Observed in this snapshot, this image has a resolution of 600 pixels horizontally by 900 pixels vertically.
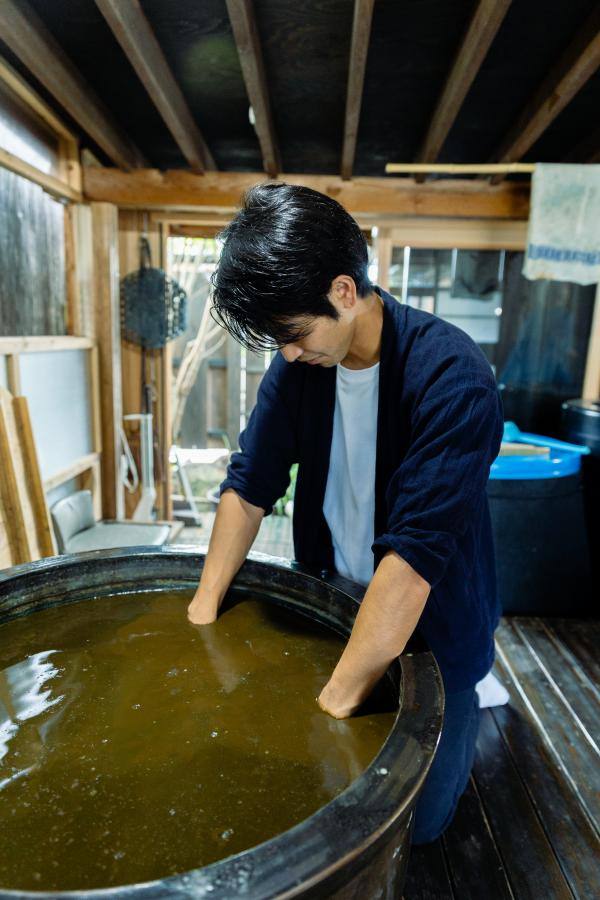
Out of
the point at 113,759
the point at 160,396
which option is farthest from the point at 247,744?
the point at 160,396

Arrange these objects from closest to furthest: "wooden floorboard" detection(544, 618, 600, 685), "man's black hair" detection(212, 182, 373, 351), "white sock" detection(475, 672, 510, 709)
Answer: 1. "man's black hair" detection(212, 182, 373, 351)
2. "white sock" detection(475, 672, 510, 709)
3. "wooden floorboard" detection(544, 618, 600, 685)

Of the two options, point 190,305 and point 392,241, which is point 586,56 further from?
point 190,305

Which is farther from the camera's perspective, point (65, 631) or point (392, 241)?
point (392, 241)

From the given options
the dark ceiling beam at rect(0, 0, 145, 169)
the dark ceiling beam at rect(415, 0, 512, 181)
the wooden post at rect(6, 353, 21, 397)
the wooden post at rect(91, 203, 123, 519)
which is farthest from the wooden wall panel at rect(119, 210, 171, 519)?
the dark ceiling beam at rect(415, 0, 512, 181)

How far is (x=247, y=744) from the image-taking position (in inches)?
43.3

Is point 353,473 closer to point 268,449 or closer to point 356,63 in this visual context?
point 268,449

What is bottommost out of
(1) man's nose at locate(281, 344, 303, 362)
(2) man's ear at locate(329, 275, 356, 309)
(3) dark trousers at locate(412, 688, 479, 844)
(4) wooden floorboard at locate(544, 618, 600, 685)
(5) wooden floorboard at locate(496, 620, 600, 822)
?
(5) wooden floorboard at locate(496, 620, 600, 822)

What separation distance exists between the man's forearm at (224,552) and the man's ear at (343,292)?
641 mm

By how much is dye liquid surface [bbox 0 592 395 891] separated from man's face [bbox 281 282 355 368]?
697 millimetres

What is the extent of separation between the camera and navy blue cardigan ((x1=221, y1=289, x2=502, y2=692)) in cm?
109

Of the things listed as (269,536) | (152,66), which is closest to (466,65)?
(152,66)

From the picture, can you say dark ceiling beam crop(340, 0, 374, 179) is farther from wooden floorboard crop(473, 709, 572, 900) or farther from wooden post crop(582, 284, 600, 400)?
wooden floorboard crop(473, 709, 572, 900)

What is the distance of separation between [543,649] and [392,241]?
2900 millimetres

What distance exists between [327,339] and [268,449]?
1.48 ft
